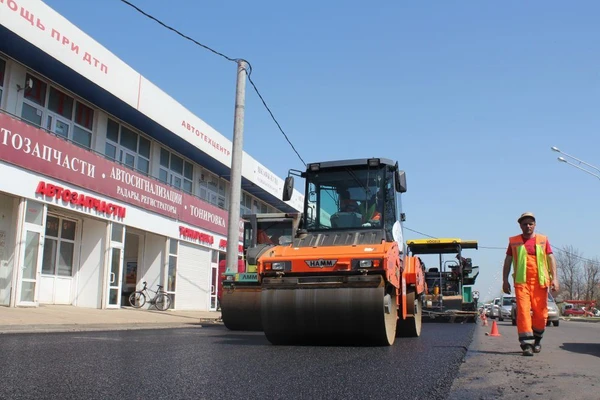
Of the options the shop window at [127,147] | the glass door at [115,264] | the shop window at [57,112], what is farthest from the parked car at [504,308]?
the shop window at [57,112]

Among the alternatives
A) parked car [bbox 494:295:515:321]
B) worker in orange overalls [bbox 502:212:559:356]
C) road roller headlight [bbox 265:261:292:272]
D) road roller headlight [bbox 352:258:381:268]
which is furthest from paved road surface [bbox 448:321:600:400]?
parked car [bbox 494:295:515:321]

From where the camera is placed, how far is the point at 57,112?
1703 cm

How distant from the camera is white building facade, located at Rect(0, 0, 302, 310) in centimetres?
1449

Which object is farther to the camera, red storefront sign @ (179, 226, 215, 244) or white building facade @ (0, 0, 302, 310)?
red storefront sign @ (179, 226, 215, 244)

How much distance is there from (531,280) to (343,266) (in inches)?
90.9

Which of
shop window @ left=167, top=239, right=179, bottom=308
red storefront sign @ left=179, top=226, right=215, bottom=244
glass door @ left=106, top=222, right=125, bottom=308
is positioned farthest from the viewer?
red storefront sign @ left=179, top=226, right=215, bottom=244

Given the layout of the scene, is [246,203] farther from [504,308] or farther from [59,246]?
[59,246]

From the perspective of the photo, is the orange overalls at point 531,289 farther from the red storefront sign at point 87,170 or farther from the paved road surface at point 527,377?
the red storefront sign at point 87,170

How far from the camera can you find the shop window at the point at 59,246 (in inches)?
666

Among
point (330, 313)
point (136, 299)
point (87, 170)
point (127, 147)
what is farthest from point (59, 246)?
point (330, 313)

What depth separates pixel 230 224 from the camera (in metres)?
15.6

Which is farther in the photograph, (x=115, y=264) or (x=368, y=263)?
(x=115, y=264)

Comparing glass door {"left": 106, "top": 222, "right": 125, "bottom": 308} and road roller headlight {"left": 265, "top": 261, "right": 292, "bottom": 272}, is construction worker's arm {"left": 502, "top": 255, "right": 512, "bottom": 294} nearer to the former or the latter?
road roller headlight {"left": 265, "top": 261, "right": 292, "bottom": 272}

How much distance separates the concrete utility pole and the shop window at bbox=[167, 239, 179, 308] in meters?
7.43
